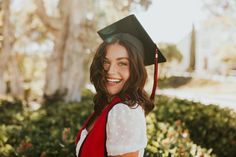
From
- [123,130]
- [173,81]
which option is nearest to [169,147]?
[123,130]

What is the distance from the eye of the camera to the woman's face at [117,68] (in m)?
2.34

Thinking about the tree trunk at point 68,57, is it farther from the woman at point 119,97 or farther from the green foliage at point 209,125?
the woman at point 119,97

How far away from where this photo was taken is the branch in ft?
40.7

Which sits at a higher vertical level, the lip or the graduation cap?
the graduation cap

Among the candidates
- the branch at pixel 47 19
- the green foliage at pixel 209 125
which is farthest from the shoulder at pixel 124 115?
the branch at pixel 47 19

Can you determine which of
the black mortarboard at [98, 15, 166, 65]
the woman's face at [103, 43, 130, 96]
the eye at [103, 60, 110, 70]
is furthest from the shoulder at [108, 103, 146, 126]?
the black mortarboard at [98, 15, 166, 65]

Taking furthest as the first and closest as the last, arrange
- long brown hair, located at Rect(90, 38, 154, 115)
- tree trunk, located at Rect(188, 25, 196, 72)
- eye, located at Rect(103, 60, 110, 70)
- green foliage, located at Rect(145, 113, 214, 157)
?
1. tree trunk, located at Rect(188, 25, 196, 72)
2. green foliage, located at Rect(145, 113, 214, 157)
3. eye, located at Rect(103, 60, 110, 70)
4. long brown hair, located at Rect(90, 38, 154, 115)

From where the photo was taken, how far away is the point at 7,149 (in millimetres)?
3926

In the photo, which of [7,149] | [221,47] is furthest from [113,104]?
[221,47]

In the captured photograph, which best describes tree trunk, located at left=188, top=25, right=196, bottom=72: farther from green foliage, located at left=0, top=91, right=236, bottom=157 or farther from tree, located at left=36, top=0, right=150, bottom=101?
green foliage, located at left=0, top=91, right=236, bottom=157

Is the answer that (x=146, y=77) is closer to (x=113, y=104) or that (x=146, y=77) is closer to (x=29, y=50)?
(x=113, y=104)

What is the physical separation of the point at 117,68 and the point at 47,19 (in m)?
10.6

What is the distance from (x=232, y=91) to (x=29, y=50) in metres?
Answer: 16.5

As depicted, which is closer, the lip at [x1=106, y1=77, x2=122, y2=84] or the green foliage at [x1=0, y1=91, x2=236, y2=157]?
the lip at [x1=106, y1=77, x2=122, y2=84]
